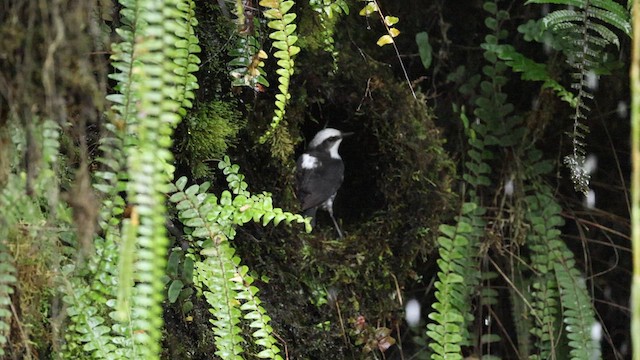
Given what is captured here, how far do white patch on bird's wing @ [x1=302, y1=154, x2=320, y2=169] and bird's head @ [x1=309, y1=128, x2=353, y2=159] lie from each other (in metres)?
0.04

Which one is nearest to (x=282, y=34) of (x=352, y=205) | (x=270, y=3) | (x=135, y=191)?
(x=270, y=3)

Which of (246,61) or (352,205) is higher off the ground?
(246,61)

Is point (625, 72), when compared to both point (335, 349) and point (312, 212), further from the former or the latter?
point (335, 349)

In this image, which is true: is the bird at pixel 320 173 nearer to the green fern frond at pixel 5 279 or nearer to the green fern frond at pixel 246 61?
the green fern frond at pixel 246 61

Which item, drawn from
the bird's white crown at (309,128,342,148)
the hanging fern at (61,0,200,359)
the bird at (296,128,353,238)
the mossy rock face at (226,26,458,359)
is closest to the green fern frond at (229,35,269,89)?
the hanging fern at (61,0,200,359)

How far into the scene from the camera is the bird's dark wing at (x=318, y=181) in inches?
104

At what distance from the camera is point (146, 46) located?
1.47m

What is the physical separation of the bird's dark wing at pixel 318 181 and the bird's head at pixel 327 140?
6 centimetres

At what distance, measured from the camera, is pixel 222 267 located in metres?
1.88

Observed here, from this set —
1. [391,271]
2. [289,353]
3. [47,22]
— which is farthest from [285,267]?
[47,22]

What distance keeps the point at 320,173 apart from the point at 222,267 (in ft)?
2.85

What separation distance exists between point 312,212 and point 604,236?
46.8 inches

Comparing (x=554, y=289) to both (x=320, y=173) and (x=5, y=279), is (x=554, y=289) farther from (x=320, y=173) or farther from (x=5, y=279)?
(x=5, y=279)

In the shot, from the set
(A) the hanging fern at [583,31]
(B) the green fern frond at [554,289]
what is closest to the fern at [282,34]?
(A) the hanging fern at [583,31]
